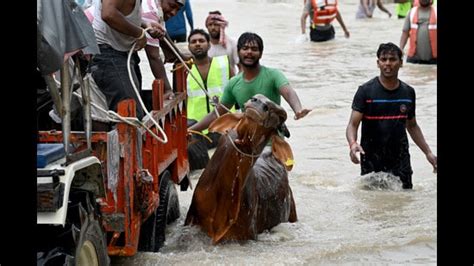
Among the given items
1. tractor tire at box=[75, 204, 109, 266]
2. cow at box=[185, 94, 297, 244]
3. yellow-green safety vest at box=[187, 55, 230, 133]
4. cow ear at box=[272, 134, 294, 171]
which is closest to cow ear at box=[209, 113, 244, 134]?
cow at box=[185, 94, 297, 244]

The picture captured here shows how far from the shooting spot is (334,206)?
9703 millimetres

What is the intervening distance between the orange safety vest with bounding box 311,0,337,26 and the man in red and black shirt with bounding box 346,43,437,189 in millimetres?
14479

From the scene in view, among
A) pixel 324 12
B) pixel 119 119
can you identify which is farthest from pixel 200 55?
pixel 324 12

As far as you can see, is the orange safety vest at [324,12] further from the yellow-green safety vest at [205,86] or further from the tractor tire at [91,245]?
the tractor tire at [91,245]

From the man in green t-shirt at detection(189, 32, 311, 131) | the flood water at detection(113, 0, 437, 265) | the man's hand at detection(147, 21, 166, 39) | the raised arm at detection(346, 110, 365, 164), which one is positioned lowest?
the flood water at detection(113, 0, 437, 265)

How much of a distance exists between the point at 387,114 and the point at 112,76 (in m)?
3.40

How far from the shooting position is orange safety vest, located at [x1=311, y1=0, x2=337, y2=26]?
2416cm

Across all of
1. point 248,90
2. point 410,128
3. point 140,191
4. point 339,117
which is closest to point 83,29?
point 140,191

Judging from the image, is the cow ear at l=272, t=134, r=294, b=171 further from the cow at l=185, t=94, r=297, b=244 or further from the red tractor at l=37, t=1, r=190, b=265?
the red tractor at l=37, t=1, r=190, b=265
